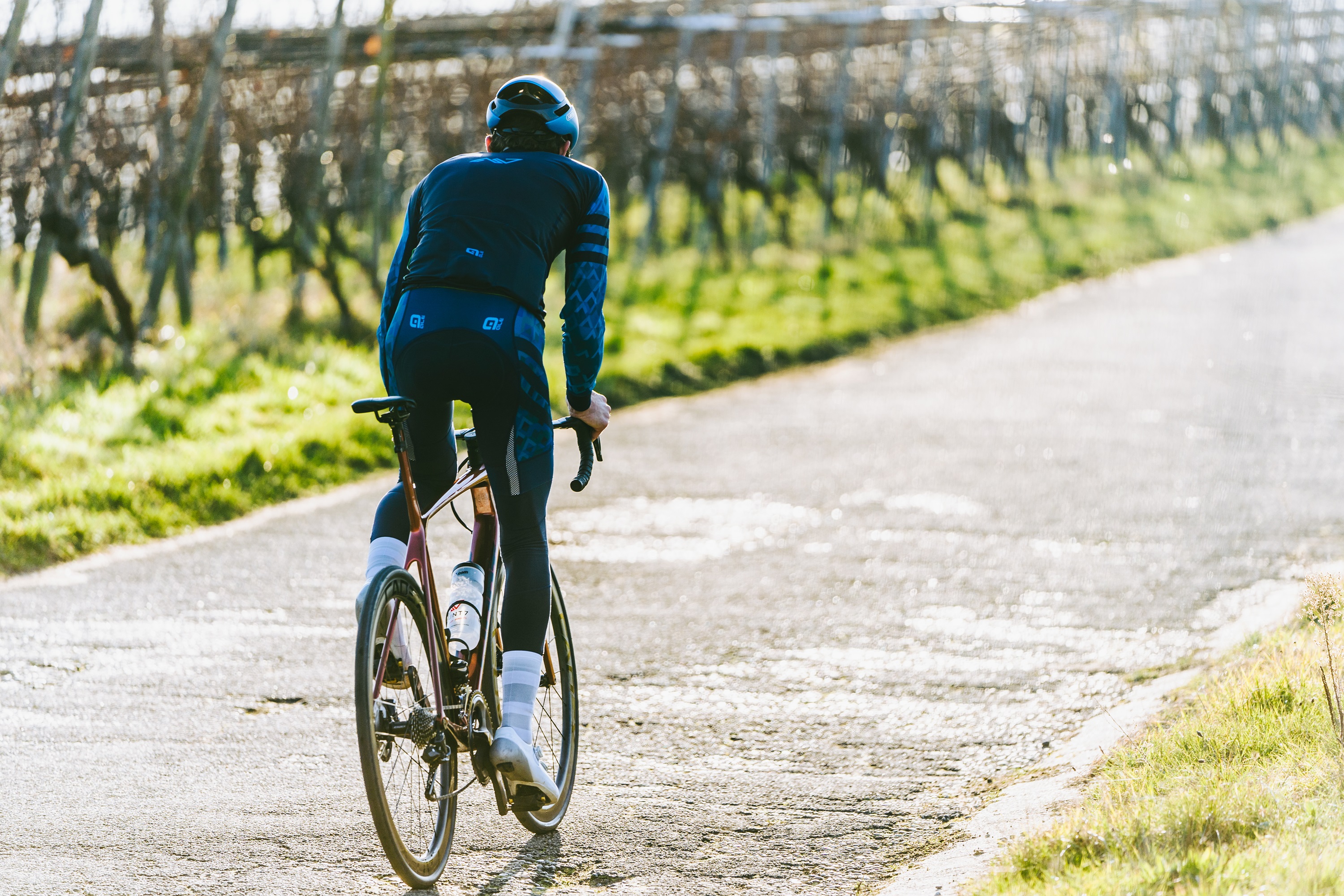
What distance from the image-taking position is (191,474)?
9.45 metres

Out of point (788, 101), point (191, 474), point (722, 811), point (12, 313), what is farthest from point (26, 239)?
point (788, 101)

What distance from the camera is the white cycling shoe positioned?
13.6ft

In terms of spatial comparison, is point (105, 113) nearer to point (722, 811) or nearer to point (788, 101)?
point (722, 811)

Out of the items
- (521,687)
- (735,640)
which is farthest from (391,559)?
(735,640)

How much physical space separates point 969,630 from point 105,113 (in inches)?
376

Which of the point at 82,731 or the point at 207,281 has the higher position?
the point at 207,281

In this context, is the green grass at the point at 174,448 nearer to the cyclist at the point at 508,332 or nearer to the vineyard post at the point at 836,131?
the cyclist at the point at 508,332

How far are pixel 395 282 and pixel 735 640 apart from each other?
2.98m

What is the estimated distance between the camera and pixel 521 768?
415cm

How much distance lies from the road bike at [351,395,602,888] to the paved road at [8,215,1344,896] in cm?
→ 17

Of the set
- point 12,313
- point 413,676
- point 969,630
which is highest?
point 12,313

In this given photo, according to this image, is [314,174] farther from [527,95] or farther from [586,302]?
[586,302]

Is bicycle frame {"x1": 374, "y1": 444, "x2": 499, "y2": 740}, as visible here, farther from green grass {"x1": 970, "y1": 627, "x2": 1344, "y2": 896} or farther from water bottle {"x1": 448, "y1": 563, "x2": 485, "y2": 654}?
green grass {"x1": 970, "y1": 627, "x2": 1344, "y2": 896}

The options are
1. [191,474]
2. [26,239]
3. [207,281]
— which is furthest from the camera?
[207,281]
